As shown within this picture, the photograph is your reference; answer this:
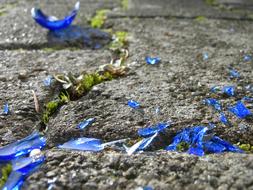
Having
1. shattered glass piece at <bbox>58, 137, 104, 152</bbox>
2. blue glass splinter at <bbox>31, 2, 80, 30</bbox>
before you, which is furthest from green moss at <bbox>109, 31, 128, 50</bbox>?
shattered glass piece at <bbox>58, 137, 104, 152</bbox>

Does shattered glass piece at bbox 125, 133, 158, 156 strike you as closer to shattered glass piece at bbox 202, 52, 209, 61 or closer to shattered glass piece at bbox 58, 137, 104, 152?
shattered glass piece at bbox 58, 137, 104, 152

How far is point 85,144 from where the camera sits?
1.12m

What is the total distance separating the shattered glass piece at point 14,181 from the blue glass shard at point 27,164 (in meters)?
0.01

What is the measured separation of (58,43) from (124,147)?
3.09 feet

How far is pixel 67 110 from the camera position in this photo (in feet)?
4.29

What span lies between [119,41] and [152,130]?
2.79 feet

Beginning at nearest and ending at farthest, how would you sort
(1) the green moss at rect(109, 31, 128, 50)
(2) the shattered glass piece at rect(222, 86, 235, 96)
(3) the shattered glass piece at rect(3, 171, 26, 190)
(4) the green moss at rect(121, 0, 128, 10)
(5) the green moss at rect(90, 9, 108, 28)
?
1. (3) the shattered glass piece at rect(3, 171, 26, 190)
2. (2) the shattered glass piece at rect(222, 86, 235, 96)
3. (1) the green moss at rect(109, 31, 128, 50)
4. (5) the green moss at rect(90, 9, 108, 28)
5. (4) the green moss at rect(121, 0, 128, 10)

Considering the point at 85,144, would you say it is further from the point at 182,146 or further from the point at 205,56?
the point at 205,56

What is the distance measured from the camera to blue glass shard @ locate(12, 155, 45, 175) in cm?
102

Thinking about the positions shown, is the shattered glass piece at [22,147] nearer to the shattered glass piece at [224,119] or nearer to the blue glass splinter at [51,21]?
the shattered glass piece at [224,119]

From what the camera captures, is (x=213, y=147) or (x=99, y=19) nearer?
(x=213, y=147)

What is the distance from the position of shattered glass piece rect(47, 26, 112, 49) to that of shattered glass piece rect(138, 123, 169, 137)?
793 mm

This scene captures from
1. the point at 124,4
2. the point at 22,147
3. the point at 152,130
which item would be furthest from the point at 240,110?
the point at 124,4

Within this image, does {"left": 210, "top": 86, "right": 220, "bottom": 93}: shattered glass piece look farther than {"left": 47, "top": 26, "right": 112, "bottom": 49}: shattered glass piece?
No
